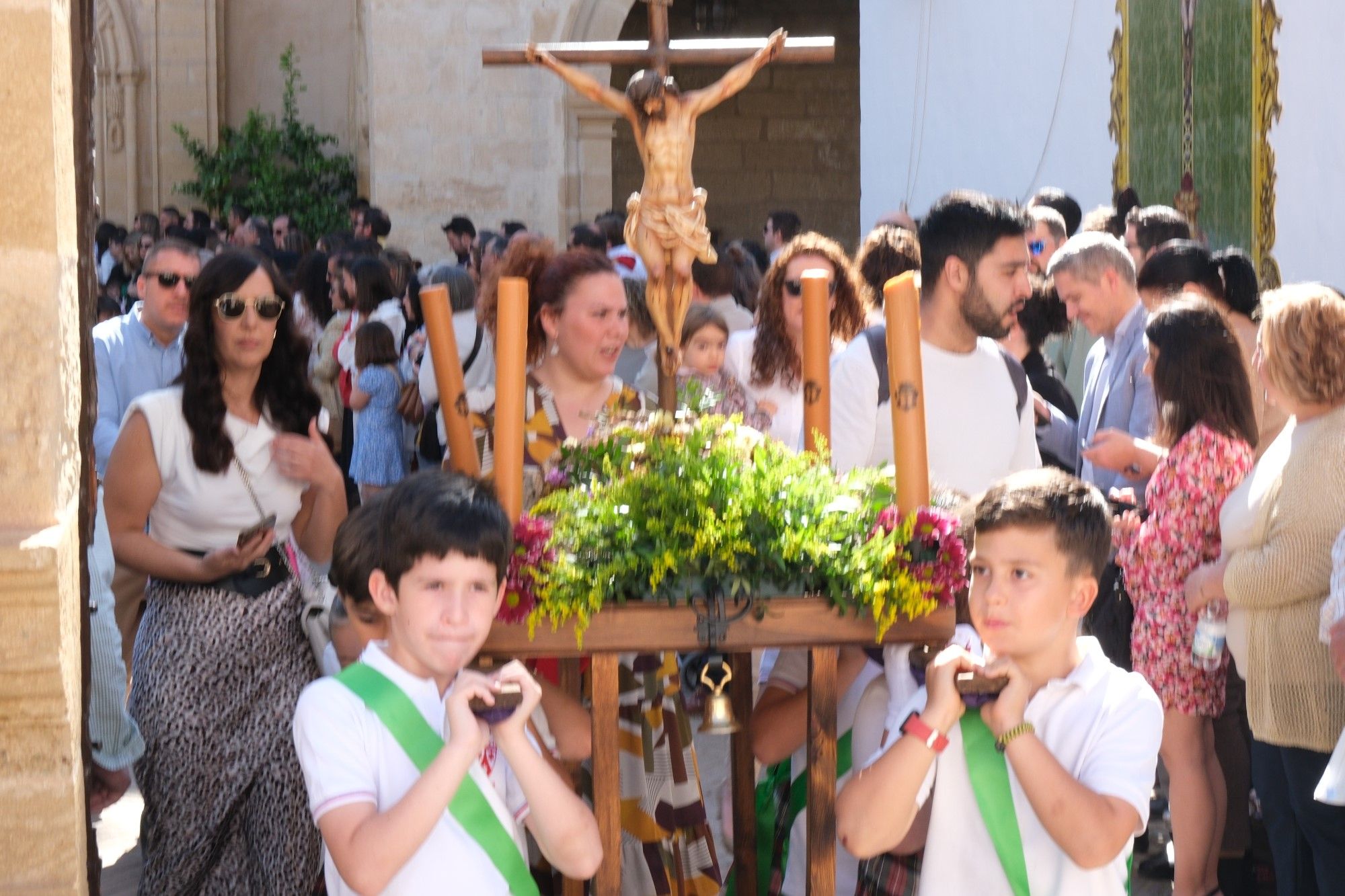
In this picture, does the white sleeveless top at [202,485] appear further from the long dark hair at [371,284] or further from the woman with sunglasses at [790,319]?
the long dark hair at [371,284]

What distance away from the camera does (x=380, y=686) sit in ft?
8.33

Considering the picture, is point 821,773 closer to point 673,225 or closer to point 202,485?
point 673,225

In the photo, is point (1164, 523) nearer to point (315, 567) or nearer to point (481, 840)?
point (315, 567)

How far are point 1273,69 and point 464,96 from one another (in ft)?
31.5

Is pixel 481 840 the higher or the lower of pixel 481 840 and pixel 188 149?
the lower

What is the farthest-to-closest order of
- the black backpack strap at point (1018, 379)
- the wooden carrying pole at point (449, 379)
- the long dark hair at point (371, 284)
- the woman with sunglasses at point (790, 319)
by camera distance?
the long dark hair at point (371, 284)
the woman with sunglasses at point (790, 319)
the black backpack strap at point (1018, 379)
the wooden carrying pole at point (449, 379)

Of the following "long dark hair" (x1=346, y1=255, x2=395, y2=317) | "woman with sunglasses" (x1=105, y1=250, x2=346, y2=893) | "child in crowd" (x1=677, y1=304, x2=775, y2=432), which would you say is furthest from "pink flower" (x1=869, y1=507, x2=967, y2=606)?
"long dark hair" (x1=346, y1=255, x2=395, y2=317)

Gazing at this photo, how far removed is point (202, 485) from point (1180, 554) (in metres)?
2.52

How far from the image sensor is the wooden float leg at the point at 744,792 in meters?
3.25

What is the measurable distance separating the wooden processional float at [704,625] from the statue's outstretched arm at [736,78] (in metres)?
0.43

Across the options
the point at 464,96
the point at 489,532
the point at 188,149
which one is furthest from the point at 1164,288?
the point at 188,149

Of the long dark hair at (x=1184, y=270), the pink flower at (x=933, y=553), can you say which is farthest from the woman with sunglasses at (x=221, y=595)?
the long dark hair at (x=1184, y=270)

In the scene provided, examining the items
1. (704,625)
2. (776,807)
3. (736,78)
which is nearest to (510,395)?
(704,625)

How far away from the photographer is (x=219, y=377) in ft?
12.3
